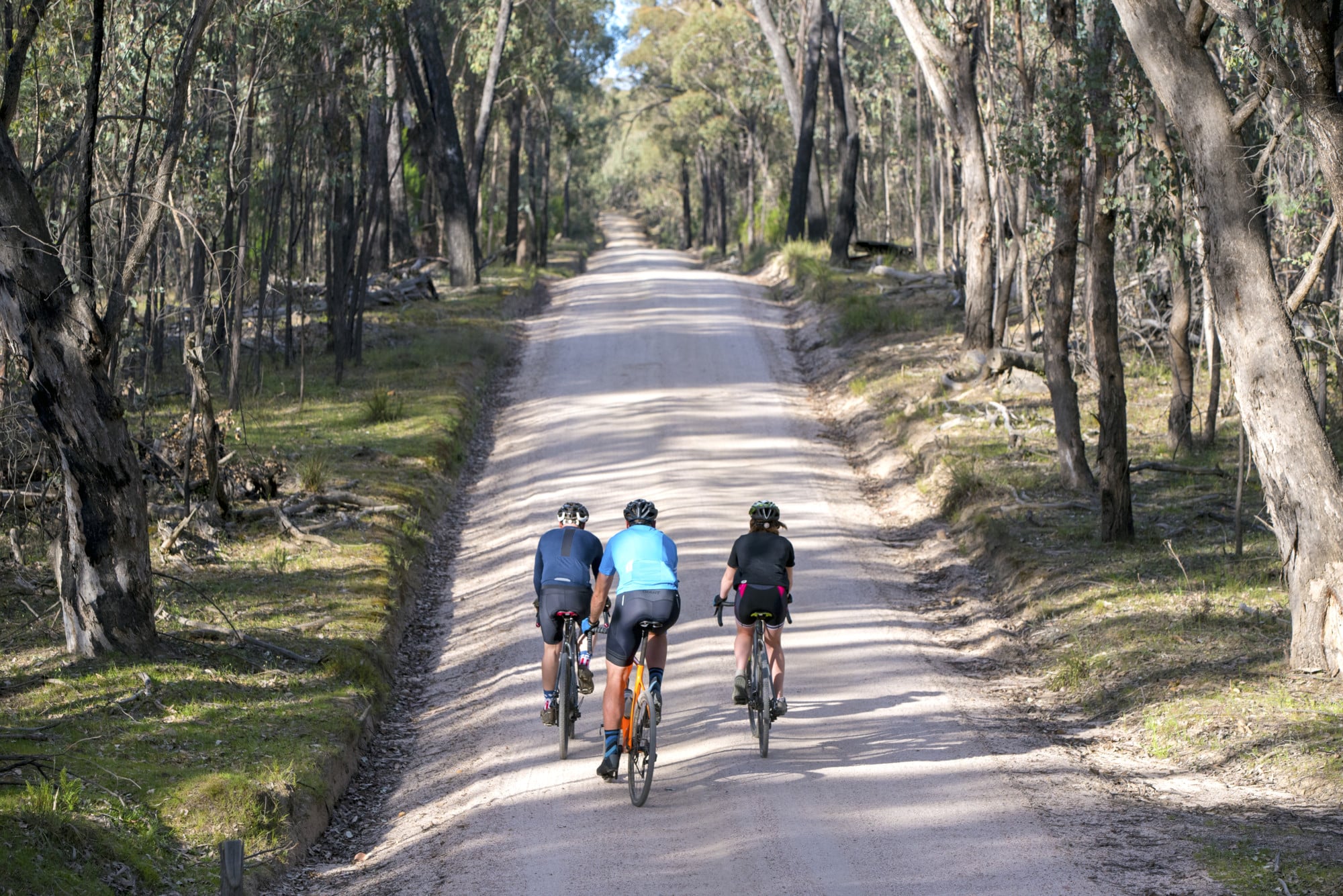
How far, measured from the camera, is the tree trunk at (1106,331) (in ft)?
39.2

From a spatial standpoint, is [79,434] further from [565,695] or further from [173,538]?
[565,695]

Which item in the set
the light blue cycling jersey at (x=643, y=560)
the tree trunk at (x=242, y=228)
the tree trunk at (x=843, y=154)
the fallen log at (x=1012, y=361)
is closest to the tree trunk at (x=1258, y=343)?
the light blue cycling jersey at (x=643, y=560)

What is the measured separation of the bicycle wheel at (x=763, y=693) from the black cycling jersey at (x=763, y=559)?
1.53 feet

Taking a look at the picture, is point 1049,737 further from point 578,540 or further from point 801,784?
point 578,540

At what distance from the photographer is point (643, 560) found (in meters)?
7.67

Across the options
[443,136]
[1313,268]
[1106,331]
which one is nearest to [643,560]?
[1313,268]

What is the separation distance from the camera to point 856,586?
471 inches

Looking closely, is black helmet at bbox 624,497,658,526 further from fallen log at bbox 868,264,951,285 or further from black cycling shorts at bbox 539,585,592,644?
fallen log at bbox 868,264,951,285

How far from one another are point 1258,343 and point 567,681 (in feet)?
18.2

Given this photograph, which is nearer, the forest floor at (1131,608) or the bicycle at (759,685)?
the forest floor at (1131,608)

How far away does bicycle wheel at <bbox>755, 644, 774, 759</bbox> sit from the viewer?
798 centimetres

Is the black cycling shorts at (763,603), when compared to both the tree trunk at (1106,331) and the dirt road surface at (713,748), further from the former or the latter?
the tree trunk at (1106,331)

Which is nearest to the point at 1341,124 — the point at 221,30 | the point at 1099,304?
the point at 1099,304

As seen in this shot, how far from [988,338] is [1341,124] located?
37.2 ft
